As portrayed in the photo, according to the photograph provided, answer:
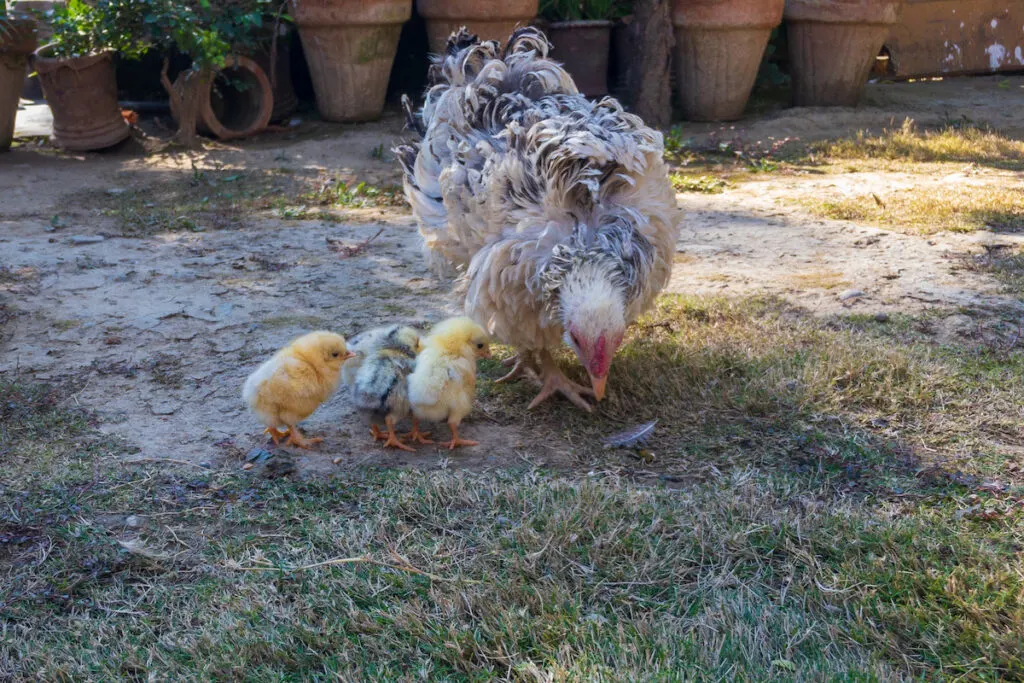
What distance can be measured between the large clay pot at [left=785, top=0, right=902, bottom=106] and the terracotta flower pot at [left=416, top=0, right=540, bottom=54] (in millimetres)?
2892

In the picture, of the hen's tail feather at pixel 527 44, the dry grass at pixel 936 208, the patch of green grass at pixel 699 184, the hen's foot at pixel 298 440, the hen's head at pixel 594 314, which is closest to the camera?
the hen's head at pixel 594 314

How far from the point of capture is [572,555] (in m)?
2.72

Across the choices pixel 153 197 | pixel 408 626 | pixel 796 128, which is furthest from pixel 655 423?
pixel 796 128

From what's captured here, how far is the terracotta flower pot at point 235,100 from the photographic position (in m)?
8.62

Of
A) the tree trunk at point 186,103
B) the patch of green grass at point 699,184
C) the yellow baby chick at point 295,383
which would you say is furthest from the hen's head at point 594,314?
the tree trunk at point 186,103

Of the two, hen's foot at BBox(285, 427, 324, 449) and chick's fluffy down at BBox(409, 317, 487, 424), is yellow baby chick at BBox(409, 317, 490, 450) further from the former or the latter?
hen's foot at BBox(285, 427, 324, 449)

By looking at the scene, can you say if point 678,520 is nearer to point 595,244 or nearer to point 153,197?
point 595,244

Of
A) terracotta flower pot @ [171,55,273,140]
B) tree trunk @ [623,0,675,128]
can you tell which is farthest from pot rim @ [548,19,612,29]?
terracotta flower pot @ [171,55,273,140]

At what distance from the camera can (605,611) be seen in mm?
2506

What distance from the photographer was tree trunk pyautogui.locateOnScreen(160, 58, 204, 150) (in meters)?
8.45

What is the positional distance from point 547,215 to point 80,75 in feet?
20.9

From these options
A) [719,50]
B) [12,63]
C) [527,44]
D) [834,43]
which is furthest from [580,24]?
[12,63]

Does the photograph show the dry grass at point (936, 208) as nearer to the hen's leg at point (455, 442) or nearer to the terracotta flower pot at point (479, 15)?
the terracotta flower pot at point (479, 15)

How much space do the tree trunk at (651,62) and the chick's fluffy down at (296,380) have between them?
6270 mm
